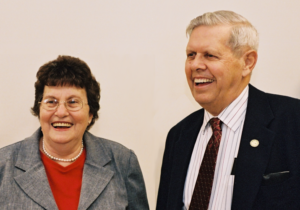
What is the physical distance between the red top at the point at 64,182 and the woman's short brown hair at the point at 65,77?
373 mm

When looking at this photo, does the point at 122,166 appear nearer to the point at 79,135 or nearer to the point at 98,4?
the point at 79,135

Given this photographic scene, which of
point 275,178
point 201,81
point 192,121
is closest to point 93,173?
point 192,121

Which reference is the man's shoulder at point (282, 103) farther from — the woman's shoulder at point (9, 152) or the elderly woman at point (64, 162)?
the woman's shoulder at point (9, 152)

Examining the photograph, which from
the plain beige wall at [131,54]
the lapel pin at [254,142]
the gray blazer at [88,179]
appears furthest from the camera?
the plain beige wall at [131,54]

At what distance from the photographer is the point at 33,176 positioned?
215cm

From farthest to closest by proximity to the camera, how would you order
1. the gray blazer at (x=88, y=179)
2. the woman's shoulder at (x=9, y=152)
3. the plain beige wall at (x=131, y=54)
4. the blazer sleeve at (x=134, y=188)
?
the plain beige wall at (x=131, y=54)
the blazer sleeve at (x=134, y=188)
the woman's shoulder at (x=9, y=152)
the gray blazer at (x=88, y=179)

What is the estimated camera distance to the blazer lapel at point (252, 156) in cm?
188

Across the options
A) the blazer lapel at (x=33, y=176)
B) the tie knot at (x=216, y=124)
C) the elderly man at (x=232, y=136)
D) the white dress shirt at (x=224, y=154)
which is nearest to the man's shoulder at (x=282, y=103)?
the elderly man at (x=232, y=136)

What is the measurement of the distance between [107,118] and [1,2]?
1.14 metres

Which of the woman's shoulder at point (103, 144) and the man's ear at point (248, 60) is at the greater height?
the man's ear at point (248, 60)

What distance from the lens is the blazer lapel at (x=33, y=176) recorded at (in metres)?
2.09

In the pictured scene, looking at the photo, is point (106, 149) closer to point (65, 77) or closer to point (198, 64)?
point (65, 77)

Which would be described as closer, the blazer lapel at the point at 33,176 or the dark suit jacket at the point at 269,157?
the dark suit jacket at the point at 269,157

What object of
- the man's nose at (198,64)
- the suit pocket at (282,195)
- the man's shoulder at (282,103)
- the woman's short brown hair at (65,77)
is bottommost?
the suit pocket at (282,195)
